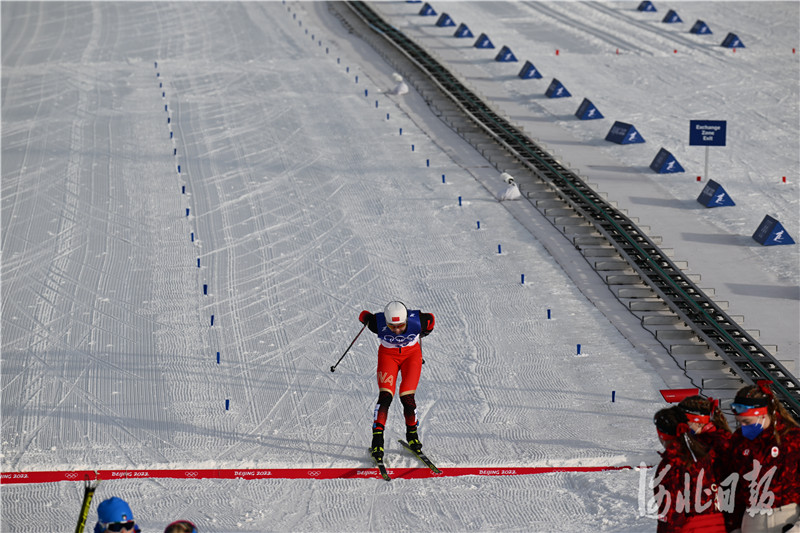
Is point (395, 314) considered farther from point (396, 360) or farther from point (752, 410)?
point (752, 410)

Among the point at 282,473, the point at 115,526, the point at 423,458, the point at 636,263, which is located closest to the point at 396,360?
the point at 423,458

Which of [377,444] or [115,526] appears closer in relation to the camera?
[115,526]

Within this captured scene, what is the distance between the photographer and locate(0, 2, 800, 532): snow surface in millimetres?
10430

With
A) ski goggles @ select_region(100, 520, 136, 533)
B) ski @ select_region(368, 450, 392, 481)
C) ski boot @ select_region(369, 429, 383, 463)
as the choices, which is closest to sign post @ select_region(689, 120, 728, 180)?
ski boot @ select_region(369, 429, 383, 463)

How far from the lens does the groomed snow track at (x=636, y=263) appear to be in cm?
1292

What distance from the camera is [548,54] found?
31.6m

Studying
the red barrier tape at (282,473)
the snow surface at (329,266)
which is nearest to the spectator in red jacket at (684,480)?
the snow surface at (329,266)

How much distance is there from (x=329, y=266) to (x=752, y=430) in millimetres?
10792

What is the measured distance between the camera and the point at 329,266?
16.5 m

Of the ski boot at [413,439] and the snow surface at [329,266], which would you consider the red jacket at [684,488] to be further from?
the ski boot at [413,439]

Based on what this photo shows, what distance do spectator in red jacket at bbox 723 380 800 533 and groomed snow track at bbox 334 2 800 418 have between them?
5.70 metres

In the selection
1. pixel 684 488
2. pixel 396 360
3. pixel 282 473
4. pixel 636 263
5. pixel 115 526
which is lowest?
pixel 636 263

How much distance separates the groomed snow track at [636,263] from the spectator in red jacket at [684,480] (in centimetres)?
593

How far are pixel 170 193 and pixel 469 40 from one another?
52.4 feet
